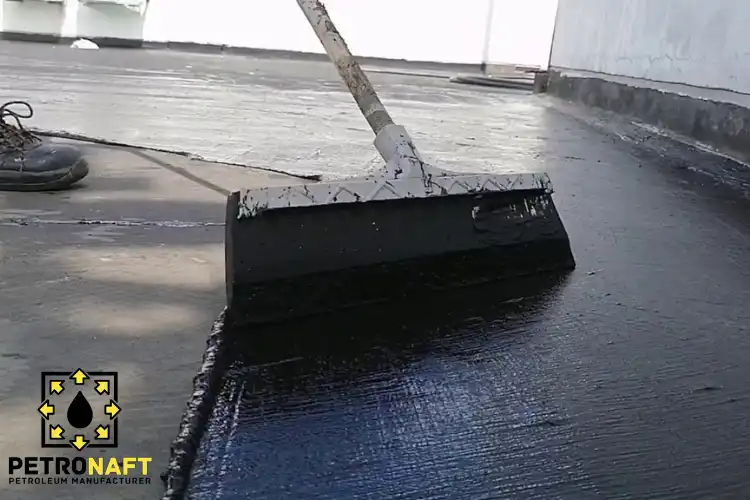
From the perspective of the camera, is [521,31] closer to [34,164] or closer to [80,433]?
[34,164]

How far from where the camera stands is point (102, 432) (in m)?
0.76

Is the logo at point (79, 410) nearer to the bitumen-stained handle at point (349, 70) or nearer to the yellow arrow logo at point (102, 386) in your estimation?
the yellow arrow logo at point (102, 386)

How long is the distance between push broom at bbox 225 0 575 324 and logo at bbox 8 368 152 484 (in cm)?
26

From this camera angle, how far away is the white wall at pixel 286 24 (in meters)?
9.98

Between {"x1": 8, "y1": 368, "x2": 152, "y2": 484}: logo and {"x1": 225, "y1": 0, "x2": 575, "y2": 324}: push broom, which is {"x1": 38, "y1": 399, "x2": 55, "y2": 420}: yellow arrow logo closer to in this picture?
{"x1": 8, "y1": 368, "x2": 152, "y2": 484}: logo

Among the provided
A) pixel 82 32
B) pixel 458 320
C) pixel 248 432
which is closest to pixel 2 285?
pixel 248 432

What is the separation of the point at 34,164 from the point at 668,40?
2.93 m

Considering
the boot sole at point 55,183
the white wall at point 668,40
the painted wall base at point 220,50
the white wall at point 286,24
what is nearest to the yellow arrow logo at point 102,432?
the boot sole at point 55,183

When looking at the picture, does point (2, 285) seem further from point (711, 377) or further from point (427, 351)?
point (711, 377)

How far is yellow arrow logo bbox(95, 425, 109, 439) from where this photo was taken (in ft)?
2.49

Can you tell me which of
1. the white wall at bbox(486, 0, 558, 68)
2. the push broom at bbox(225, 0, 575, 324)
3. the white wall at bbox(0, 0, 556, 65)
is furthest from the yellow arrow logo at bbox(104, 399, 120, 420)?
the white wall at bbox(0, 0, 556, 65)

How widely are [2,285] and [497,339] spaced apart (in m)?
0.77

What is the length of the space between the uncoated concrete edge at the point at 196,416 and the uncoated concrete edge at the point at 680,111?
2.18 m

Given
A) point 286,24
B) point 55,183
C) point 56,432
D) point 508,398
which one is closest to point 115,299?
point 56,432
